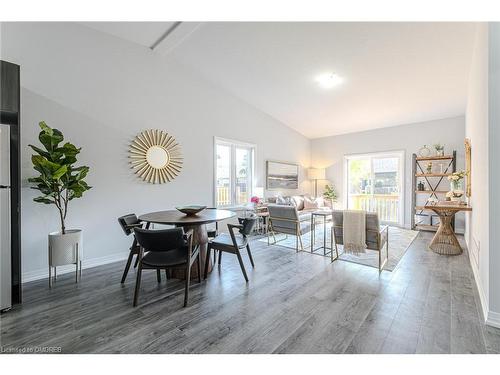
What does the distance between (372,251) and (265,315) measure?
2593mm

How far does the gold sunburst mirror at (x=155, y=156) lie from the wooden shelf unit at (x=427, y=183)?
539cm

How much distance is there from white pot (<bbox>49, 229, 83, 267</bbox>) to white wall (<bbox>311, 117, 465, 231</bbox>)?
6449 mm

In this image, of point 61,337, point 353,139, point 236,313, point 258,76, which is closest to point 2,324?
point 61,337

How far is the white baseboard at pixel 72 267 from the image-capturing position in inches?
106

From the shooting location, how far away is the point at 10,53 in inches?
103

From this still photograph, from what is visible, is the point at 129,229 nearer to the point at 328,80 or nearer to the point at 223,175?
the point at 223,175

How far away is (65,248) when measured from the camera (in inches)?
103

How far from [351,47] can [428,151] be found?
12.8 ft

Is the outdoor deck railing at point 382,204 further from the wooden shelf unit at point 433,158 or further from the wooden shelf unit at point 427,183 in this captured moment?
the wooden shelf unit at point 433,158

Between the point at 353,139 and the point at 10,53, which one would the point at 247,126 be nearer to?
the point at 353,139

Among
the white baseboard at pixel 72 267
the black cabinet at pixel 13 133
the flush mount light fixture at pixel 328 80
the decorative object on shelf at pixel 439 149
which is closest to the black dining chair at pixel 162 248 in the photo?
the black cabinet at pixel 13 133

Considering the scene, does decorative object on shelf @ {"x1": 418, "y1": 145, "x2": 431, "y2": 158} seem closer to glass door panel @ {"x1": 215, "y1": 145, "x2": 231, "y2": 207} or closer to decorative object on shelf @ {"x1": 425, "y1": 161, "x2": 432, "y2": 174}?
decorative object on shelf @ {"x1": 425, "y1": 161, "x2": 432, "y2": 174}

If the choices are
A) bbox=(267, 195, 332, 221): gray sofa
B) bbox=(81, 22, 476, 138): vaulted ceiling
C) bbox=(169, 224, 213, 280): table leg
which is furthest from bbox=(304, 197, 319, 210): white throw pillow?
bbox=(169, 224, 213, 280): table leg

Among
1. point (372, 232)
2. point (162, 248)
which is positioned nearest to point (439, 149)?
point (372, 232)
